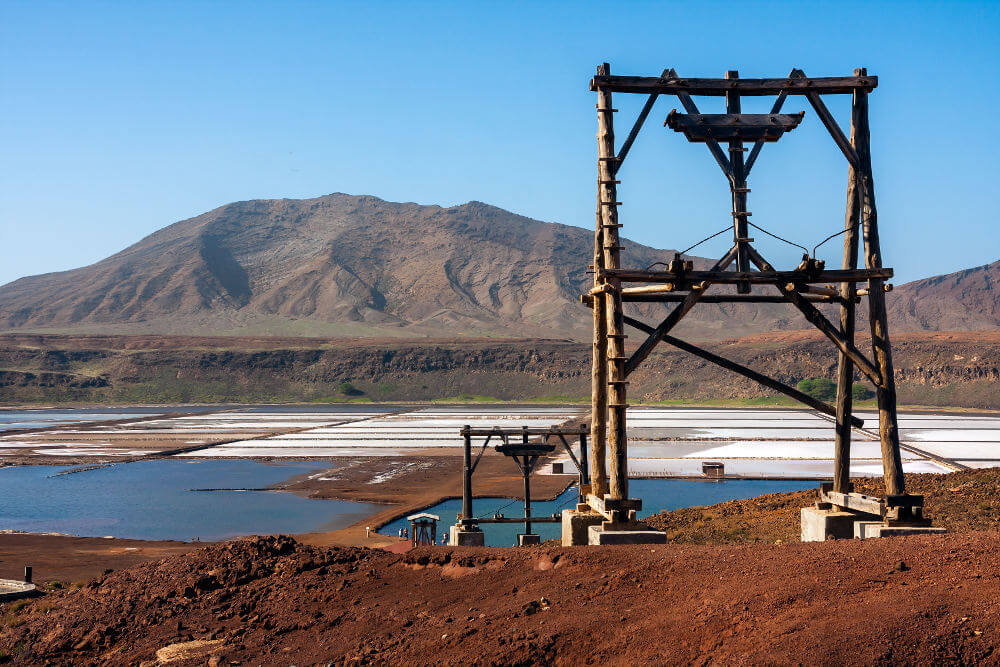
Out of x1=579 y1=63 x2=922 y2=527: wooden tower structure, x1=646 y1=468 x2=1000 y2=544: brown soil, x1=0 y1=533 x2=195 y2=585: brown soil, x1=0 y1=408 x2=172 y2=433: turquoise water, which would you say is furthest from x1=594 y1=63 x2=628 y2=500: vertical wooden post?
x1=0 y1=408 x2=172 y2=433: turquoise water

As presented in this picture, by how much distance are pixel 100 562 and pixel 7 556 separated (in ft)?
13.4

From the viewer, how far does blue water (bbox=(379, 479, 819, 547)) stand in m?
34.2

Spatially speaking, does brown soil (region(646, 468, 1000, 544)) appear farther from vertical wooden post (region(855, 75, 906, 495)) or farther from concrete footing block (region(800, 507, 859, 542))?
vertical wooden post (region(855, 75, 906, 495))

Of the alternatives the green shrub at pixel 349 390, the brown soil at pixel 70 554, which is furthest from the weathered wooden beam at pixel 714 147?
the green shrub at pixel 349 390

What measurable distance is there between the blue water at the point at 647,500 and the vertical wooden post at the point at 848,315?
66.2 feet

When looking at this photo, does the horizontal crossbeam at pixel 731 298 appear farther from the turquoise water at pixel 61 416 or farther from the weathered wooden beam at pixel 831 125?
the turquoise water at pixel 61 416

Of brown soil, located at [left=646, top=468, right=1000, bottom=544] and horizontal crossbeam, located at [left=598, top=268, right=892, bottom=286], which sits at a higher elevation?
horizontal crossbeam, located at [left=598, top=268, right=892, bottom=286]

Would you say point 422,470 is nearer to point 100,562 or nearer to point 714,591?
point 100,562

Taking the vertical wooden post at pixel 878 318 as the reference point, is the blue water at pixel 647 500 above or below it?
below

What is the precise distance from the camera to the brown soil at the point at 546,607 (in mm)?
6434

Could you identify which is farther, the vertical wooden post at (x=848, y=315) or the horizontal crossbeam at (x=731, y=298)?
the vertical wooden post at (x=848, y=315)

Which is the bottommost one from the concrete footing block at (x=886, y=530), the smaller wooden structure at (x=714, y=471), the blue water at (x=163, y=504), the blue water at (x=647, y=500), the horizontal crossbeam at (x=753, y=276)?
the blue water at (x=163, y=504)

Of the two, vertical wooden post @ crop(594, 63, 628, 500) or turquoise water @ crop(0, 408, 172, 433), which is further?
turquoise water @ crop(0, 408, 172, 433)

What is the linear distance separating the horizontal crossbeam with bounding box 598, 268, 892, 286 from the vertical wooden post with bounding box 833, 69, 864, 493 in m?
0.58
